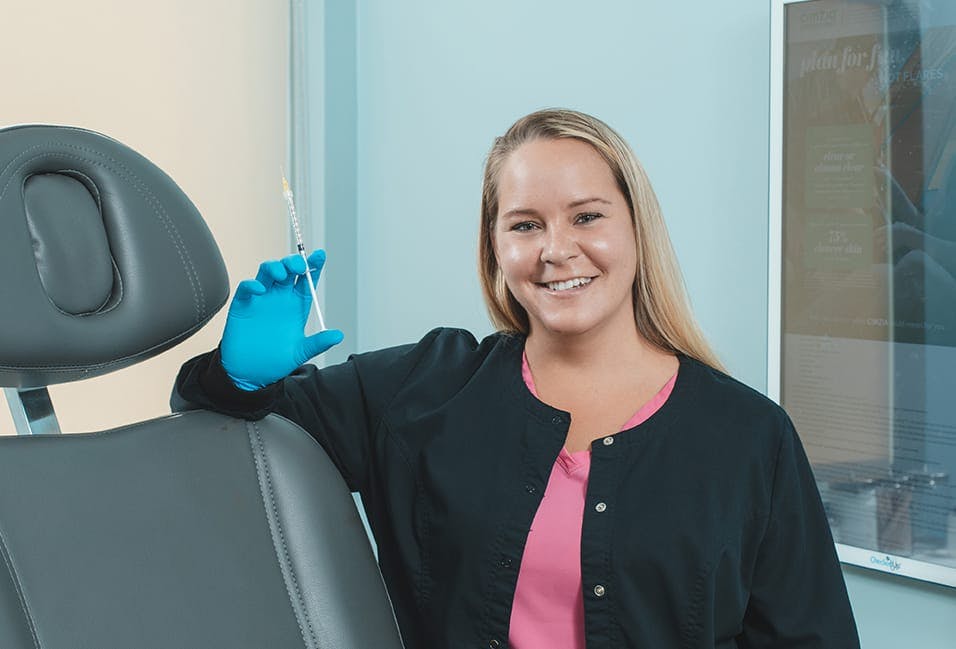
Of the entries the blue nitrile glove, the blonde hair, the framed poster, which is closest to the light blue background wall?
the framed poster

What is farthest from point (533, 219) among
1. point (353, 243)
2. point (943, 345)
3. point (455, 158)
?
point (353, 243)

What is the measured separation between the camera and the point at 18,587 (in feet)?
2.68

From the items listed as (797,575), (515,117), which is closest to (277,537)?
(797,575)

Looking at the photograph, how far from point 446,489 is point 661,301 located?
372 mm

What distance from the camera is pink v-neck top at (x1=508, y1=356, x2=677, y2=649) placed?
118 cm

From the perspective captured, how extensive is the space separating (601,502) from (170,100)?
1.20 metres

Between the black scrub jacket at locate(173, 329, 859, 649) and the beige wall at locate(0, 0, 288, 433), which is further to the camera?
the beige wall at locate(0, 0, 288, 433)

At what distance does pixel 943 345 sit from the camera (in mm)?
1413

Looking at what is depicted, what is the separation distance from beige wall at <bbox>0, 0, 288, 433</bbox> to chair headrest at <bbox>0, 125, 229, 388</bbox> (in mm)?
846

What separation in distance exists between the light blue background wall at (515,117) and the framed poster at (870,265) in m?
0.09

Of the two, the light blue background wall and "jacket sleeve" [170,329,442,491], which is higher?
the light blue background wall

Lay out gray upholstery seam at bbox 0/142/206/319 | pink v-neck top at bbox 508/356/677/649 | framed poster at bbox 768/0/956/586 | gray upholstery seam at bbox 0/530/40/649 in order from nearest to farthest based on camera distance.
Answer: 1. gray upholstery seam at bbox 0/530/40/649
2. gray upholstery seam at bbox 0/142/206/319
3. pink v-neck top at bbox 508/356/677/649
4. framed poster at bbox 768/0/956/586

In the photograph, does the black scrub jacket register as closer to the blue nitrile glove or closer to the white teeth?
the blue nitrile glove

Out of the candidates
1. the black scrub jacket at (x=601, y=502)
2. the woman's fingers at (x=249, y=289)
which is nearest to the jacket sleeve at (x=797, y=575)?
the black scrub jacket at (x=601, y=502)
